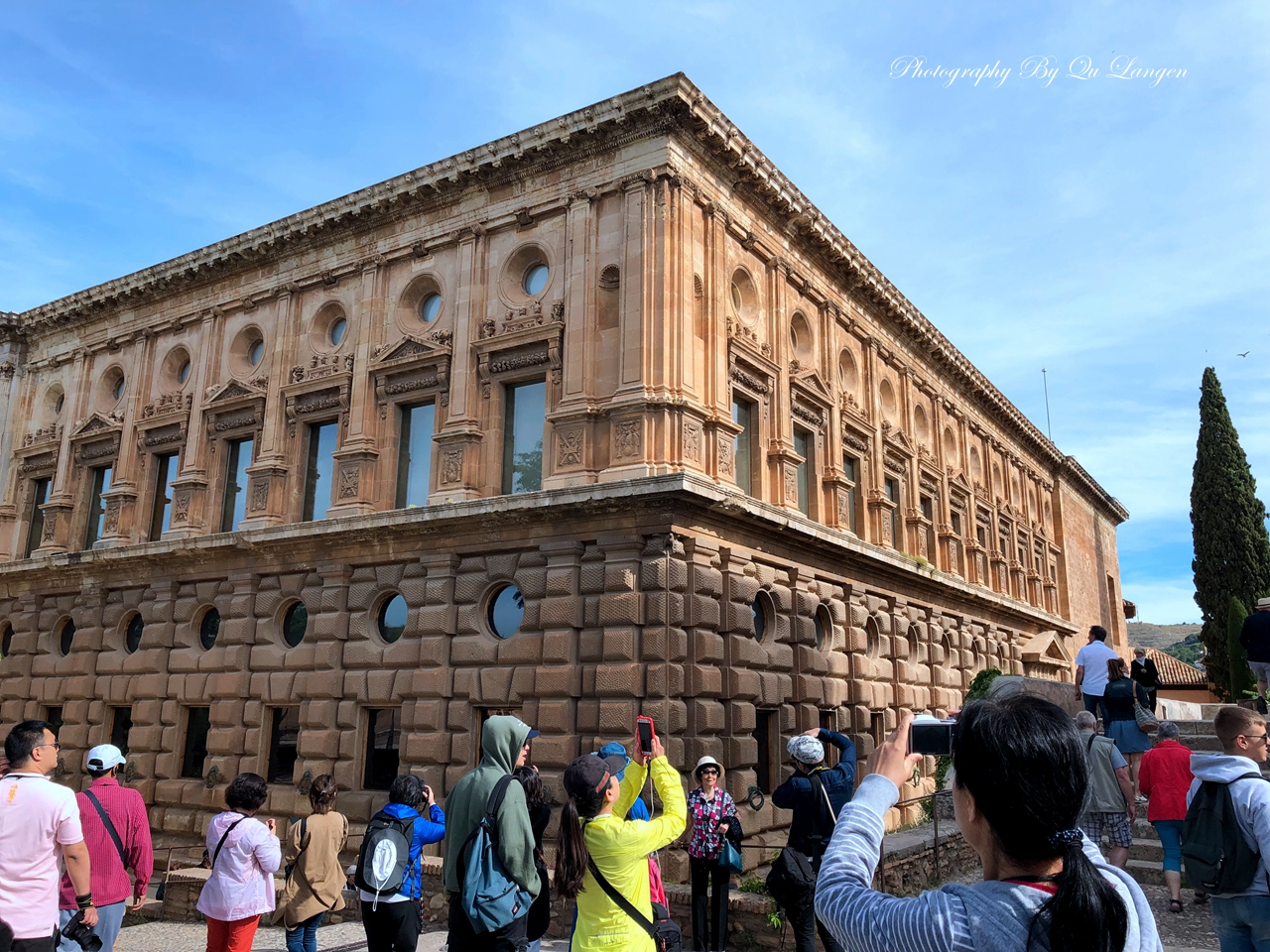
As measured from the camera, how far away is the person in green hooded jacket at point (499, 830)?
585 centimetres

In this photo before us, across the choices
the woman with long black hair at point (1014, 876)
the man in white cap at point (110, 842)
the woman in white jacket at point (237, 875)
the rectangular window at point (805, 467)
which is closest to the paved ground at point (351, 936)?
the woman in white jacket at point (237, 875)

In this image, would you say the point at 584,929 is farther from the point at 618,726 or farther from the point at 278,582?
the point at 278,582

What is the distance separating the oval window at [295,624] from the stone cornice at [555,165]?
833cm

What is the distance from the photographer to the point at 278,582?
64.1 ft

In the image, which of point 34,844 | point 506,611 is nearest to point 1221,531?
point 506,611

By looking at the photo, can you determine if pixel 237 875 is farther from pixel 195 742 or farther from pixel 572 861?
pixel 195 742

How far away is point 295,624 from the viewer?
19.4 meters

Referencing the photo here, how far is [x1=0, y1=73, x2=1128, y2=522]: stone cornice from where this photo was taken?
1708cm

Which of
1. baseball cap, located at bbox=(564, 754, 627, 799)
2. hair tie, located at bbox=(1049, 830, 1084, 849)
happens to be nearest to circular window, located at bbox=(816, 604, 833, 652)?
baseball cap, located at bbox=(564, 754, 627, 799)

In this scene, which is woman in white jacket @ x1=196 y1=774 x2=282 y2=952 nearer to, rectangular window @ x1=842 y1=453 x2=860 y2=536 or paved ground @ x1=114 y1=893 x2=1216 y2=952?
paved ground @ x1=114 y1=893 x2=1216 y2=952

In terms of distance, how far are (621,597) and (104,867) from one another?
901 cm

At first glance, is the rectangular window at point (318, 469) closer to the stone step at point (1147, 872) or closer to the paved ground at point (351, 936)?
the paved ground at point (351, 936)

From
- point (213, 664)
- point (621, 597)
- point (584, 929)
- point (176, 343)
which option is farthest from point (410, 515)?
point (584, 929)

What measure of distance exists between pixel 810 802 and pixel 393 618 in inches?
445
